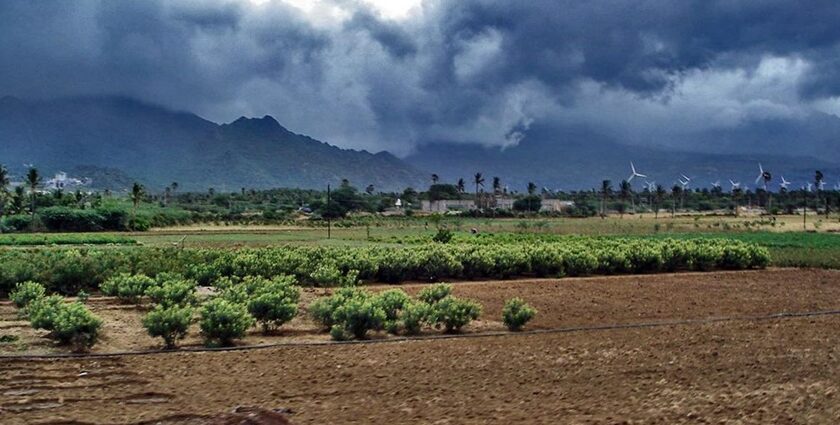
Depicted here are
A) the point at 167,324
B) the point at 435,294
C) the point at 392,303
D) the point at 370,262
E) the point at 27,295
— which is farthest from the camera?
the point at 370,262

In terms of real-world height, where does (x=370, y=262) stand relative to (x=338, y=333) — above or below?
above

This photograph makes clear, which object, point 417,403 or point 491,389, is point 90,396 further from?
point 491,389

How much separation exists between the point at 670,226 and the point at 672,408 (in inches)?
2760

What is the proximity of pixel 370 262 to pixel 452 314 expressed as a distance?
36.6 ft

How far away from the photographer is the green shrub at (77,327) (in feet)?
41.4

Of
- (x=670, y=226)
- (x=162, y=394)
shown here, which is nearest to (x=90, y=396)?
(x=162, y=394)

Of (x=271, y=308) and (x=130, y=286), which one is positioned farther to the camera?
(x=130, y=286)

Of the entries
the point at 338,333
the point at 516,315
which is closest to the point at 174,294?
the point at 338,333

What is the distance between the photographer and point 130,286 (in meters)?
18.7

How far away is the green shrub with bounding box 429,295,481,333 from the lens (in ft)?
47.5

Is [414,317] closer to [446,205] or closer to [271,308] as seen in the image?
[271,308]

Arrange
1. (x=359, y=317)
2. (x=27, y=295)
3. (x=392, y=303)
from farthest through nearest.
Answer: (x=27, y=295)
(x=392, y=303)
(x=359, y=317)

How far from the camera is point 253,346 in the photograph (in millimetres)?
13039

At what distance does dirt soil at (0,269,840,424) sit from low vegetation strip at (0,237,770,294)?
283 inches
